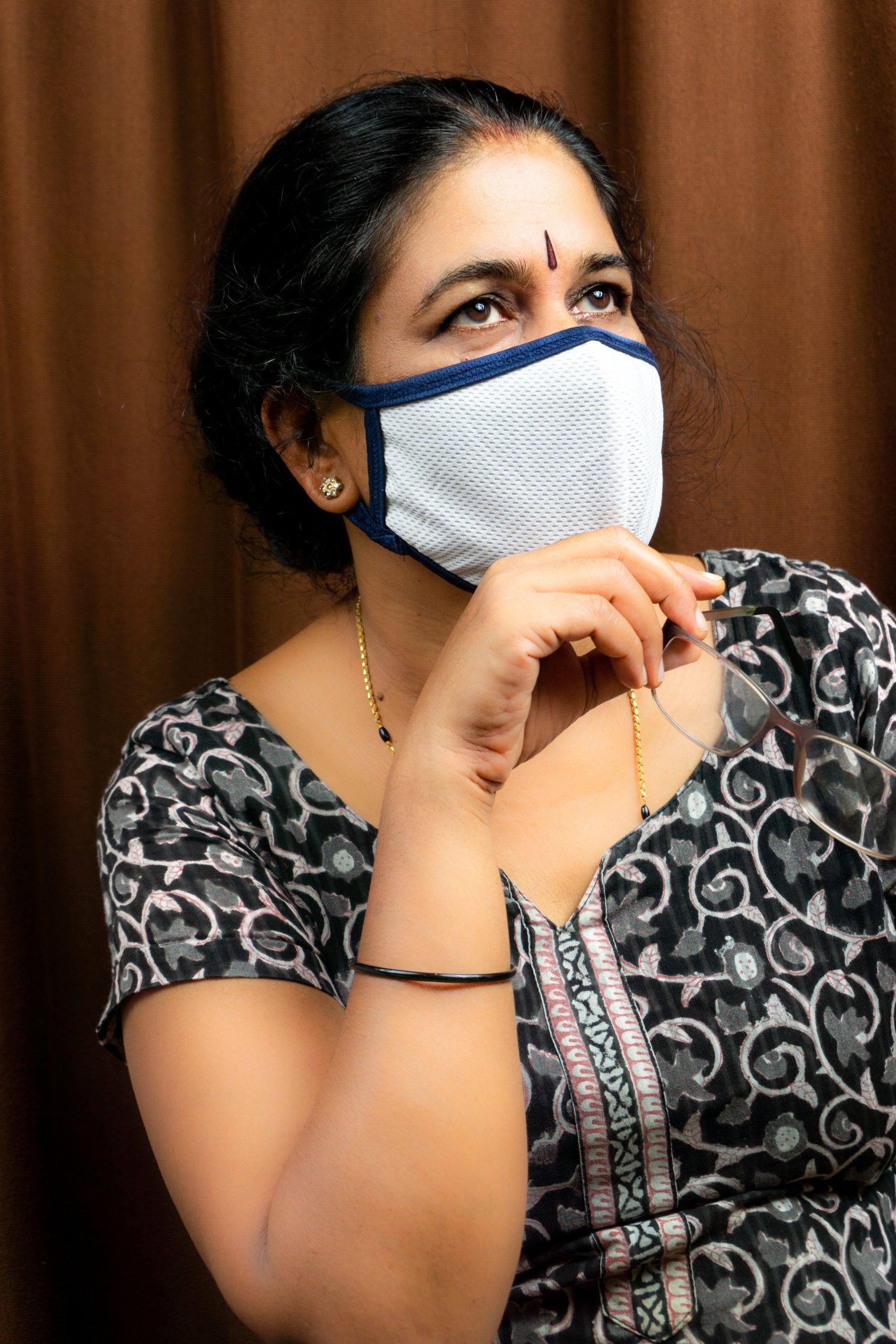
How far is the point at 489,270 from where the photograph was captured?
1063 millimetres

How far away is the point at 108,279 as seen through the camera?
161cm

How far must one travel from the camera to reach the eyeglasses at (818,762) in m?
0.89

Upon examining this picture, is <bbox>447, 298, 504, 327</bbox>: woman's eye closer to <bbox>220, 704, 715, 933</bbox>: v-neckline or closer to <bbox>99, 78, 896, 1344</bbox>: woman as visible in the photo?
<bbox>99, 78, 896, 1344</bbox>: woman

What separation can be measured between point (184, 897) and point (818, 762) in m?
0.57

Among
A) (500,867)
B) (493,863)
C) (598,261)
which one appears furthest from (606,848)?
(598,261)

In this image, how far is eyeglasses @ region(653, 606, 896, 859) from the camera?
0.89m

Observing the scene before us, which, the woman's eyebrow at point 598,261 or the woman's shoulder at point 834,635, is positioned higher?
the woman's eyebrow at point 598,261

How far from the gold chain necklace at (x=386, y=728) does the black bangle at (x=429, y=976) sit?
0.31 meters

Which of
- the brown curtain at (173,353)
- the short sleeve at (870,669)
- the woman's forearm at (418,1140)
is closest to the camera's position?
the woman's forearm at (418,1140)

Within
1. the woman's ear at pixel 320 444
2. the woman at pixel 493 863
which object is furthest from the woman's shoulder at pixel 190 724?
the woman's ear at pixel 320 444

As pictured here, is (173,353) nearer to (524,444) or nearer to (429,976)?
(524,444)

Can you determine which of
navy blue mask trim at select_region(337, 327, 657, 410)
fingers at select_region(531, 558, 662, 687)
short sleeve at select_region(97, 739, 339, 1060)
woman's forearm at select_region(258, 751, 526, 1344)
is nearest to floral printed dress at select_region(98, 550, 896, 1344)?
short sleeve at select_region(97, 739, 339, 1060)

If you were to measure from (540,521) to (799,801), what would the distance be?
1.10ft

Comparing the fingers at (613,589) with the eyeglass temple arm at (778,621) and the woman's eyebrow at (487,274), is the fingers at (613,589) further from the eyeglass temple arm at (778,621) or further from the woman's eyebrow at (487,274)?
the woman's eyebrow at (487,274)
